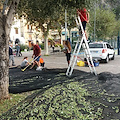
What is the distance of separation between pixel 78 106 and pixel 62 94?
3.25 ft

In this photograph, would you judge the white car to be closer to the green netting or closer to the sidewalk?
the sidewalk

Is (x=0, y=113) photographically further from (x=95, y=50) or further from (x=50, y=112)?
(x=95, y=50)

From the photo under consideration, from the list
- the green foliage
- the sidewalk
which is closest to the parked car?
the sidewalk

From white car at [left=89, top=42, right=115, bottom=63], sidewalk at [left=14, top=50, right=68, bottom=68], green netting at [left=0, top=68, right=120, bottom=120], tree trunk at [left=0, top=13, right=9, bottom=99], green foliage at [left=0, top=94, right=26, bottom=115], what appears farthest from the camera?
white car at [left=89, top=42, right=115, bottom=63]

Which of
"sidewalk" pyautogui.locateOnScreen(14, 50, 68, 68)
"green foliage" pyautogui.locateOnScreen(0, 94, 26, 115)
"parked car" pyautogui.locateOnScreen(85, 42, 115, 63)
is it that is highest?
"parked car" pyautogui.locateOnScreen(85, 42, 115, 63)

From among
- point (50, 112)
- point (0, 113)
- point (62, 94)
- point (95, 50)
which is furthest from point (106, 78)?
point (95, 50)

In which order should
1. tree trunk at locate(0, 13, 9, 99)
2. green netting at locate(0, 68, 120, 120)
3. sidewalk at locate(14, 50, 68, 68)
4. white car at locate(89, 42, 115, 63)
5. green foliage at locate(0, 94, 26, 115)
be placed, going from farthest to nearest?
white car at locate(89, 42, 115, 63) → sidewalk at locate(14, 50, 68, 68) → tree trunk at locate(0, 13, 9, 99) → green foliage at locate(0, 94, 26, 115) → green netting at locate(0, 68, 120, 120)

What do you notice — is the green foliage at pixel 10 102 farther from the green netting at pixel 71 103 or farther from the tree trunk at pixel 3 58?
the green netting at pixel 71 103

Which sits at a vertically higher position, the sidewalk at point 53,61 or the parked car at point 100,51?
the parked car at point 100,51

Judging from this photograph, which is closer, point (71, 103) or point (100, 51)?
point (71, 103)

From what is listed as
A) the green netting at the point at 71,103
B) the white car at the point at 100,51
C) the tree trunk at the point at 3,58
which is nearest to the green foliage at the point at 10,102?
the tree trunk at the point at 3,58

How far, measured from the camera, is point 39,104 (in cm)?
470

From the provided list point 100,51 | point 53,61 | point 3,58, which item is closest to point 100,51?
point 100,51

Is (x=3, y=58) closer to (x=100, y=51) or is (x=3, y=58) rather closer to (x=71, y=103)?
(x=71, y=103)
